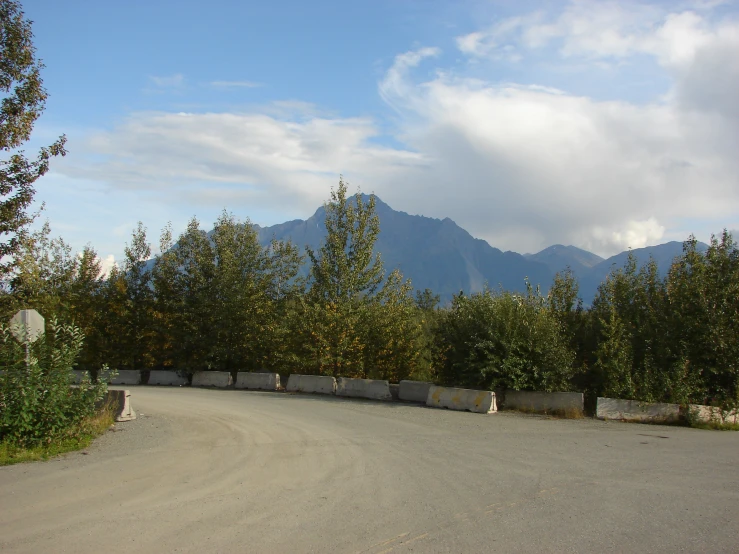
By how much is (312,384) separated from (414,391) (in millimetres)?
5610

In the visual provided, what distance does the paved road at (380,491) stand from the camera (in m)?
6.08

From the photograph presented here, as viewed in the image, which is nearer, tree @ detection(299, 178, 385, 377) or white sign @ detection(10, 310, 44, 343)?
white sign @ detection(10, 310, 44, 343)

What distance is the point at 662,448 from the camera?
11.5 metres

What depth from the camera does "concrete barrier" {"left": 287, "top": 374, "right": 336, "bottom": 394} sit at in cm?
2348

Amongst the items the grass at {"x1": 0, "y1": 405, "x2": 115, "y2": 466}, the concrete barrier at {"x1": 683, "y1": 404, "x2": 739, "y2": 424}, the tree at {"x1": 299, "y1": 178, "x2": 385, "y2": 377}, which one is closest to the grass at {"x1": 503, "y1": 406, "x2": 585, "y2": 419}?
the concrete barrier at {"x1": 683, "y1": 404, "x2": 739, "y2": 424}

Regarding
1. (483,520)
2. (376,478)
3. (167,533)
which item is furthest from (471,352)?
(167,533)

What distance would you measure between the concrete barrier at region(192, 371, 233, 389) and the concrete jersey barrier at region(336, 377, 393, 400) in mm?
8059

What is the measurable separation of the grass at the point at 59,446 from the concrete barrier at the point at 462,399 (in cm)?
990

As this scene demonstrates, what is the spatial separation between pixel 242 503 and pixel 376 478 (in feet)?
7.27

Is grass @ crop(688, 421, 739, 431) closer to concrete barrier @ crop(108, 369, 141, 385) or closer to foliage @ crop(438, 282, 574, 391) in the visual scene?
foliage @ crop(438, 282, 574, 391)

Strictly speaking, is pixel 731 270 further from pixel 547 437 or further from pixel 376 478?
pixel 376 478

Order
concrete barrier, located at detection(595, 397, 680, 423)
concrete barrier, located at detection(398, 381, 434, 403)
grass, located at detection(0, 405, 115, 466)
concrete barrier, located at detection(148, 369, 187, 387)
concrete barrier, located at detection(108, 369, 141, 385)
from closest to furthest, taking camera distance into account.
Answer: grass, located at detection(0, 405, 115, 466) → concrete barrier, located at detection(595, 397, 680, 423) → concrete barrier, located at detection(398, 381, 434, 403) → concrete barrier, located at detection(148, 369, 187, 387) → concrete barrier, located at detection(108, 369, 141, 385)

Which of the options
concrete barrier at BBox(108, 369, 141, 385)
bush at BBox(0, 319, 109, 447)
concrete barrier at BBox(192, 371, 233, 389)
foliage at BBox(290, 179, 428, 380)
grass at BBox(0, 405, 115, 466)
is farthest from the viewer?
concrete barrier at BBox(108, 369, 141, 385)

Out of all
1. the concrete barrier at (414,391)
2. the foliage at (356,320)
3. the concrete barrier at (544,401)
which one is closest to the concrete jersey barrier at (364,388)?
the concrete barrier at (414,391)
